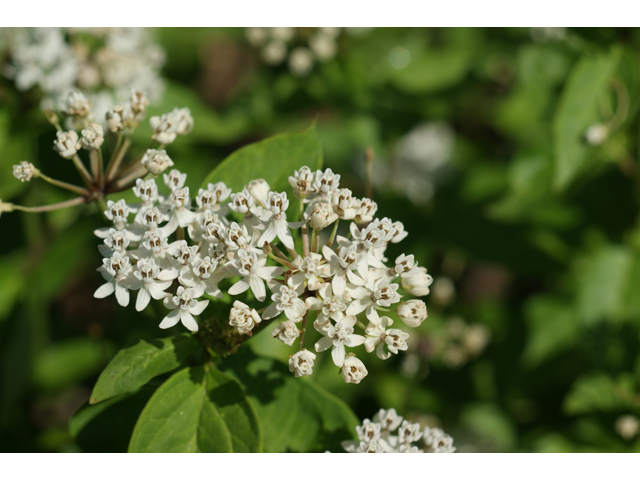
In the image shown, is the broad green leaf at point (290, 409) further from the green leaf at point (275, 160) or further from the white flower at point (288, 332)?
the green leaf at point (275, 160)

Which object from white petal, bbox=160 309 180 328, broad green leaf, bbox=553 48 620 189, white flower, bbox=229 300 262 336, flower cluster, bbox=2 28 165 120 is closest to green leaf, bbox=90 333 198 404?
white petal, bbox=160 309 180 328

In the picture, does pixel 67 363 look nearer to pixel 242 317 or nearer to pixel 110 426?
pixel 110 426

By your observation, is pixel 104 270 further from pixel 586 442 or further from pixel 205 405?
pixel 586 442

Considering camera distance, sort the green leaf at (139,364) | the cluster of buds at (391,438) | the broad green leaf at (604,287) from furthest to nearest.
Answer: the broad green leaf at (604,287), the cluster of buds at (391,438), the green leaf at (139,364)

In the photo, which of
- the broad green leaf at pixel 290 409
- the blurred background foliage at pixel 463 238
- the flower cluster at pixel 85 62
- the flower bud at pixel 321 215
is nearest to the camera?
the flower bud at pixel 321 215

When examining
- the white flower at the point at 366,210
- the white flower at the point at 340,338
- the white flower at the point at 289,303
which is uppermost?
the white flower at the point at 366,210

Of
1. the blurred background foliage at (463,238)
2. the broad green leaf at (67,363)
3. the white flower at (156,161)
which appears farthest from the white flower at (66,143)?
the broad green leaf at (67,363)
